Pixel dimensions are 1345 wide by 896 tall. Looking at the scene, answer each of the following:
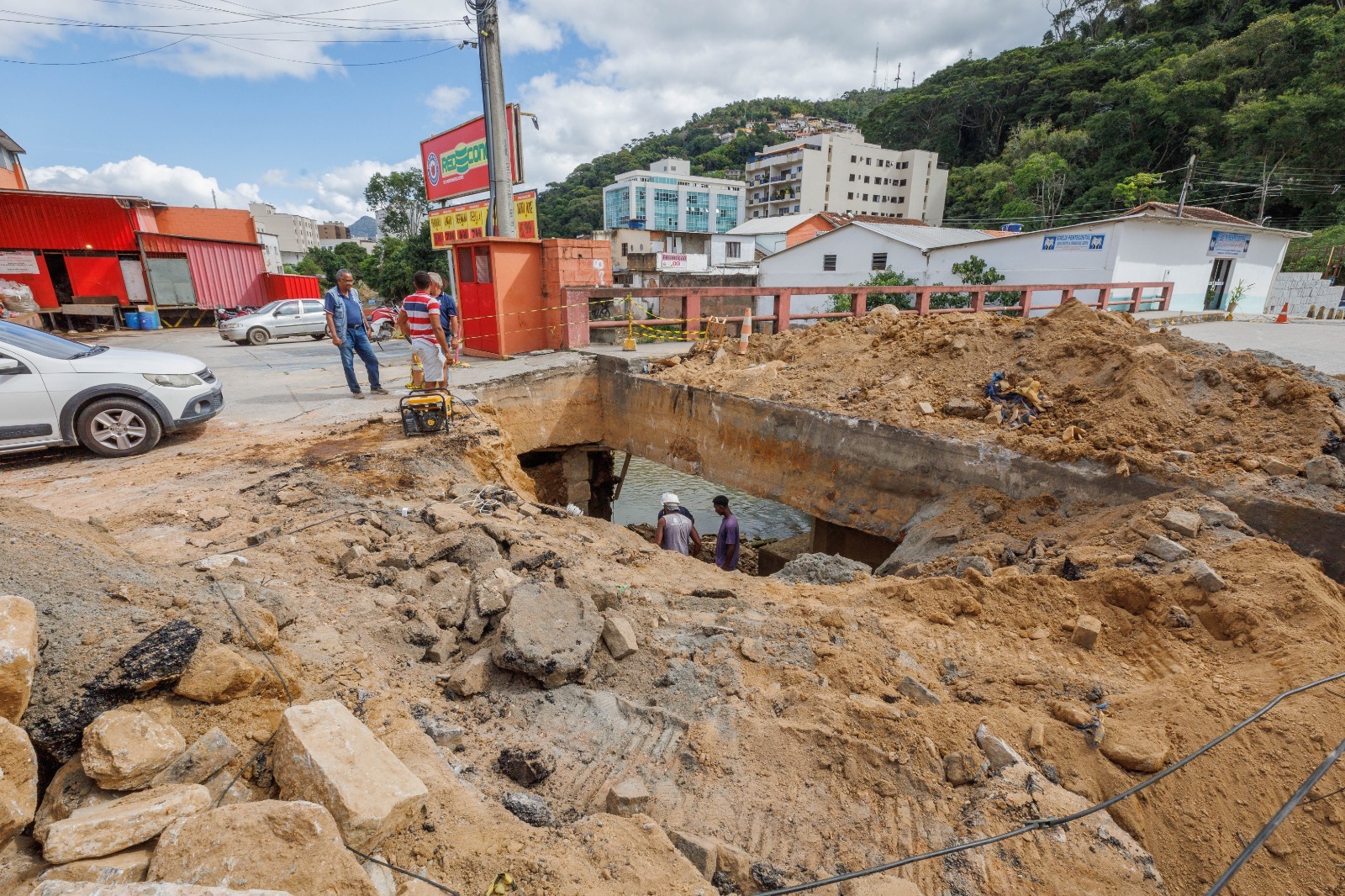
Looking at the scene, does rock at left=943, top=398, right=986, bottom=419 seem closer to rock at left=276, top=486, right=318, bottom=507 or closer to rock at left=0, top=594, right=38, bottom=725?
rock at left=276, top=486, right=318, bottom=507

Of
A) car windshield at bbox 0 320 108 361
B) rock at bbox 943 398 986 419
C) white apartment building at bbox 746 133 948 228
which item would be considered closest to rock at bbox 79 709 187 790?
car windshield at bbox 0 320 108 361

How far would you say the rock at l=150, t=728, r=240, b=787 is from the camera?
1957 mm

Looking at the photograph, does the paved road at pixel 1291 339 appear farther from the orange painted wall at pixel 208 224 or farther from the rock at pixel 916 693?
the orange painted wall at pixel 208 224

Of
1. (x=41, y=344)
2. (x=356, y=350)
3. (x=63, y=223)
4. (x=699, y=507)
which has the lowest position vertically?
(x=699, y=507)

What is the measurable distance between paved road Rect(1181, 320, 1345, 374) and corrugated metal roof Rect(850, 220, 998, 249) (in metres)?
9.78

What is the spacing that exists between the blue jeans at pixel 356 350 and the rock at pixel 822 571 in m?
5.79

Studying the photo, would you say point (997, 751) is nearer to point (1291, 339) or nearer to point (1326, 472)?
point (1326, 472)

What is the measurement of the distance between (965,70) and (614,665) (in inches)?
3108

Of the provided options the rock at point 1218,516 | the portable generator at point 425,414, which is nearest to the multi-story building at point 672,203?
the portable generator at point 425,414

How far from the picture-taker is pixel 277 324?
17.7 metres

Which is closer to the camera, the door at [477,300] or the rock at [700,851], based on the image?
the rock at [700,851]

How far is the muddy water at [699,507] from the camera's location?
44.2ft

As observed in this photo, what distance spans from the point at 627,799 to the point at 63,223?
87.1 feet

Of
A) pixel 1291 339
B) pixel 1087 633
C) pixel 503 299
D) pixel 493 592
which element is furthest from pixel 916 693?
pixel 1291 339
